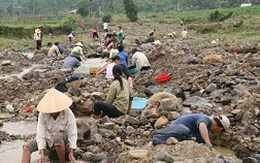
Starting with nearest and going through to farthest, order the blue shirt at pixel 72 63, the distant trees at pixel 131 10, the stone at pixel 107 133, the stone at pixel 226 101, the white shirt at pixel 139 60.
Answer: the stone at pixel 107 133, the stone at pixel 226 101, the white shirt at pixel 139 60, the blue shirt at pixel 72 63, the distant trees at pixel 131 10

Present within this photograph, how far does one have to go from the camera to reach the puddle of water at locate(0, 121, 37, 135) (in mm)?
9258

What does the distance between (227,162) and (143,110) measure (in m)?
4.06

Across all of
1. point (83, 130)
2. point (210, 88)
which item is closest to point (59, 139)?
point (83, 130)

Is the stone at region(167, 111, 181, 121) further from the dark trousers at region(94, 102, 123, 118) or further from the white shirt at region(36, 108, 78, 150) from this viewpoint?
the white shirt at region(36, 108, 78, 150)

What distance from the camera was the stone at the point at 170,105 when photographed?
930cm

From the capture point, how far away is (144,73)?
14.3 metres

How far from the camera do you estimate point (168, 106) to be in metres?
9.34

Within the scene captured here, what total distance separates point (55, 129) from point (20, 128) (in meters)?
3.40

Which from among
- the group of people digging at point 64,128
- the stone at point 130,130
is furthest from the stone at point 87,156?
the stone at point 130,130

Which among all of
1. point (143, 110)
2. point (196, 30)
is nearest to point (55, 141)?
point (143, 110)

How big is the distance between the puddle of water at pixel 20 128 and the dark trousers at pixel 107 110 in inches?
56.4

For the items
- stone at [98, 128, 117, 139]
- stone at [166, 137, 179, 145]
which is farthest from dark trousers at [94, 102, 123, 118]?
stone at [166, 137, 179, 145]

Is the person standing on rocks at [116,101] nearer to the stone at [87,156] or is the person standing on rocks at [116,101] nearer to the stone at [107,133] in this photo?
the stone at [107,133]

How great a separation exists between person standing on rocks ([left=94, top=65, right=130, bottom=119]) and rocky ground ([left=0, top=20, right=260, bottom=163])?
21 cm
